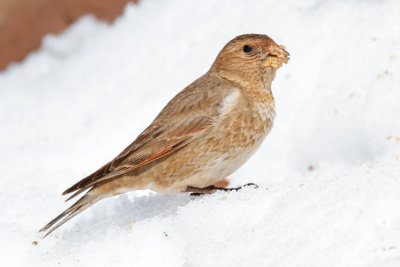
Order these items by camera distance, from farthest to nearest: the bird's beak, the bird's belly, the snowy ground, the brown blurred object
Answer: the brown blurred object
the bird's beak
the bird's belly
the snowy ground

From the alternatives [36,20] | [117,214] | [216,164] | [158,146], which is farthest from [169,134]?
[36,20]

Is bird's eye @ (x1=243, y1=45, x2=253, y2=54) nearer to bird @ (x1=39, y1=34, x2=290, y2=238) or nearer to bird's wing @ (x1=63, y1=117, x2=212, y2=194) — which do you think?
bird @ (x1=39, y1=34, x2=290, y2=238)

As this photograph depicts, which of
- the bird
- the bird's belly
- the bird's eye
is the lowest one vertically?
the bird's belly

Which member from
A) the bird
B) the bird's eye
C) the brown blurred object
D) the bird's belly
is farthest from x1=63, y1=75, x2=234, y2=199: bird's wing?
the brown blurred object

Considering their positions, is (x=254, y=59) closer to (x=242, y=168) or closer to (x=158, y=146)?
(x=158, y=146)

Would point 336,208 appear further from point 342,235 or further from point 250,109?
point 250,109
